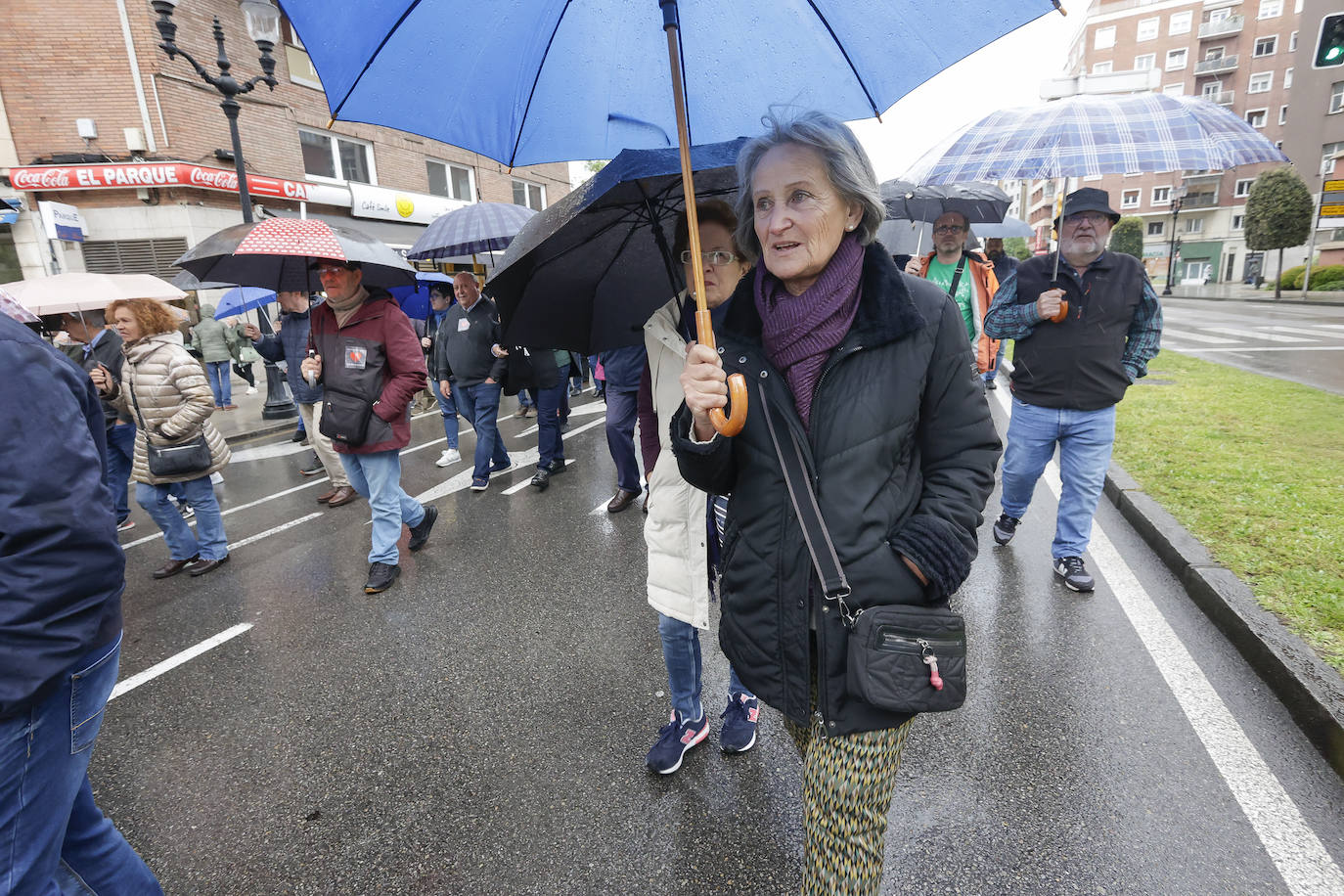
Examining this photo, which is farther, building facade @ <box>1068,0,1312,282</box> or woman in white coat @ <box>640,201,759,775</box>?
building facade @ <box>1068,0,1312,282</box>

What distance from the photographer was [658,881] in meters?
2.21

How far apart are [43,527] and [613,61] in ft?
6.12

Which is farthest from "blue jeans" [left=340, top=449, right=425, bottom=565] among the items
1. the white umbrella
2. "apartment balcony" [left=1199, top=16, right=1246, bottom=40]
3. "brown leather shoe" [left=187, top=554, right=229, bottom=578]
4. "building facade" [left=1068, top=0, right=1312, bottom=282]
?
"apartment balcony" [left=1199, top=16, right=1246, bottom=40]

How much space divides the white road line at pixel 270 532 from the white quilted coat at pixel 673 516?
4.74m

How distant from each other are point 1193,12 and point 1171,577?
6851 cm

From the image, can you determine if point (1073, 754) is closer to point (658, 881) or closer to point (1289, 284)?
point (658, 881)

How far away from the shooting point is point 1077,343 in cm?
391

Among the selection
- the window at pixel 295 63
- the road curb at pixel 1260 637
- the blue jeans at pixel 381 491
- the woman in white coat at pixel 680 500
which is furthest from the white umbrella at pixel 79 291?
the window at pixel 295 63

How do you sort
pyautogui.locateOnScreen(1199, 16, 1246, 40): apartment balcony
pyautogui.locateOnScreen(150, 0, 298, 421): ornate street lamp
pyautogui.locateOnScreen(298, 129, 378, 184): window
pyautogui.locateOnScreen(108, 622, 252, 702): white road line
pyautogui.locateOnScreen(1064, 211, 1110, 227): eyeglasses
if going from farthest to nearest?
pyautogui.locateOnScreen(1199, 16, 1246, 40): apartment balcony, pyautogui.locateOnScreen(298, 129, 378, 184): window, pyautogui.locateOnScreen(150, 0, 298, 421): ornate street lamp, pyautogui.locateOnScreen(1064, 211, 1110, 227): eyeglasses, pyautogui.locateOnScreen(108, 622, 252, 702): white road line

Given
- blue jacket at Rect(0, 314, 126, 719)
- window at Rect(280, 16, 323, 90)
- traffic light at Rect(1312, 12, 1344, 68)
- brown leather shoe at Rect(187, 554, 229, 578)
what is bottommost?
brown leather shoe at Rect(187, 554, 229, 578)

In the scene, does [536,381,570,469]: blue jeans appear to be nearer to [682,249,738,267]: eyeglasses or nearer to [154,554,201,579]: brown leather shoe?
[154,554,201,579]: brown leather shoe

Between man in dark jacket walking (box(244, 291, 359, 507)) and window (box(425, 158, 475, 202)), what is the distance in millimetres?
16740

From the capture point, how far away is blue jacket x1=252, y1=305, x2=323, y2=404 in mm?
6574

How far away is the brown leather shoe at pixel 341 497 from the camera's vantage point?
659cm
